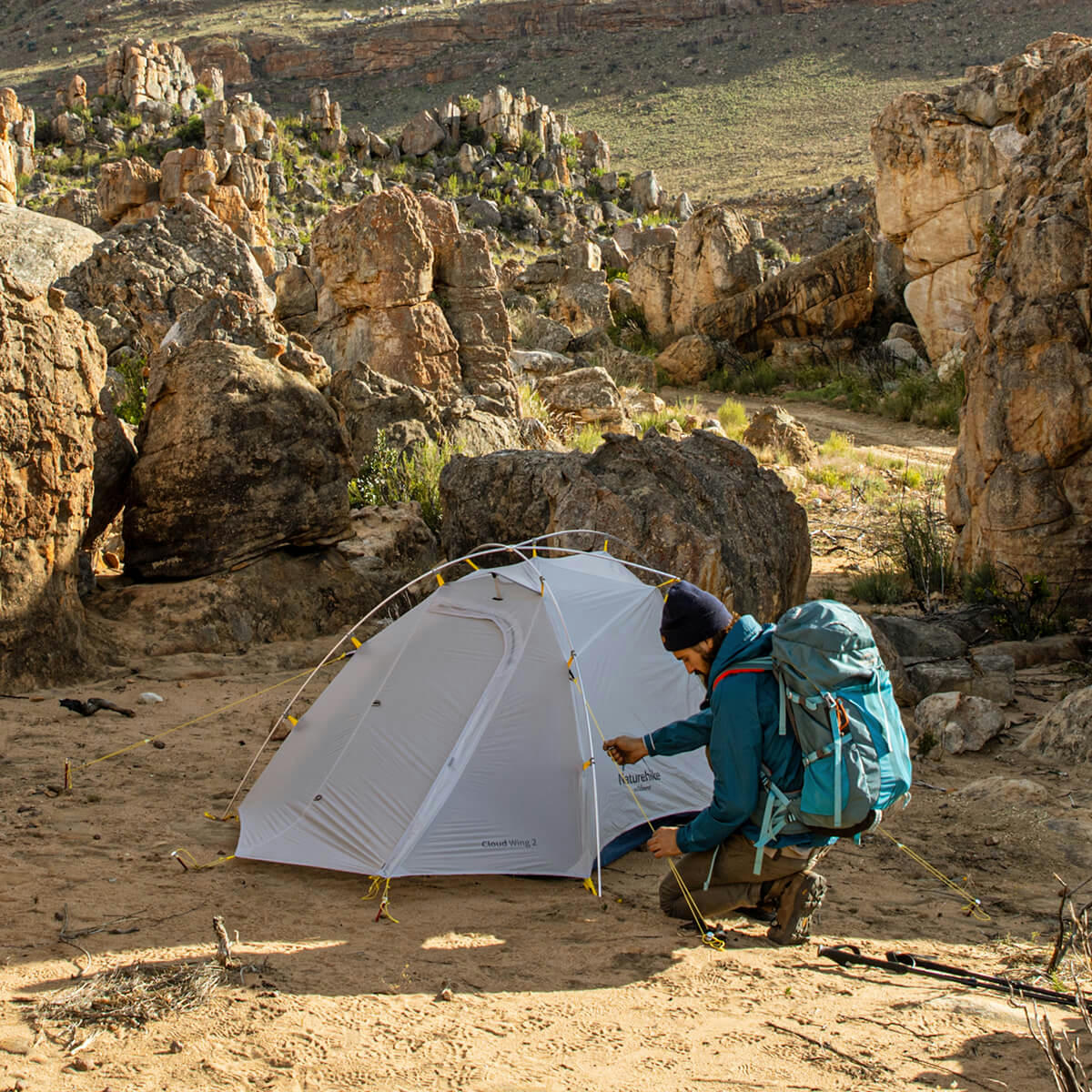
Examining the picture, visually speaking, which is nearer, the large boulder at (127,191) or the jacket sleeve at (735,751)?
the jacket sleeve at (735,751)

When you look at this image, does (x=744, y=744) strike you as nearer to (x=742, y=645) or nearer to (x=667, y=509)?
(x=742, y=645)

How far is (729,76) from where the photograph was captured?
56375 mm

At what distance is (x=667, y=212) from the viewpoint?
39.5 metres

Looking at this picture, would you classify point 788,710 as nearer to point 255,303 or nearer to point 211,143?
point 255,303

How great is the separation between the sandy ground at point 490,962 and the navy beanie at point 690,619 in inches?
43.0

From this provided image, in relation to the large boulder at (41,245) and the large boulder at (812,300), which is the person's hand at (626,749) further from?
the large boulder at (812,300)

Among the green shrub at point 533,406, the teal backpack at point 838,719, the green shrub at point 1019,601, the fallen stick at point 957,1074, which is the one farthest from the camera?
the green shrub at point 533,406

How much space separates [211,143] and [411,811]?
3582 cm

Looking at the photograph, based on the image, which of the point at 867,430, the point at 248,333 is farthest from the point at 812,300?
the point at 248,333

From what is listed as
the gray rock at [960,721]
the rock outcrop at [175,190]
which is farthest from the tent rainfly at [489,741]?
the rock outcrop at [175,190]

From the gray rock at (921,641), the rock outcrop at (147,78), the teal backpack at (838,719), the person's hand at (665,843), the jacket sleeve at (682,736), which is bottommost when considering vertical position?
the gray rock at (921,641)

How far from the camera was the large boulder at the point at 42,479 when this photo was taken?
655cm

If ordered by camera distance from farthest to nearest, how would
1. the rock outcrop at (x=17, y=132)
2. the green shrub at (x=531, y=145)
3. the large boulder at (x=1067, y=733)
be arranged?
the green shrub at (x=531, y=145) < the rock outcrop at (x=17, y=132) < the large boulder at (x=1067, y=733)

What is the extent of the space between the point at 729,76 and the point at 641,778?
2273 inches
